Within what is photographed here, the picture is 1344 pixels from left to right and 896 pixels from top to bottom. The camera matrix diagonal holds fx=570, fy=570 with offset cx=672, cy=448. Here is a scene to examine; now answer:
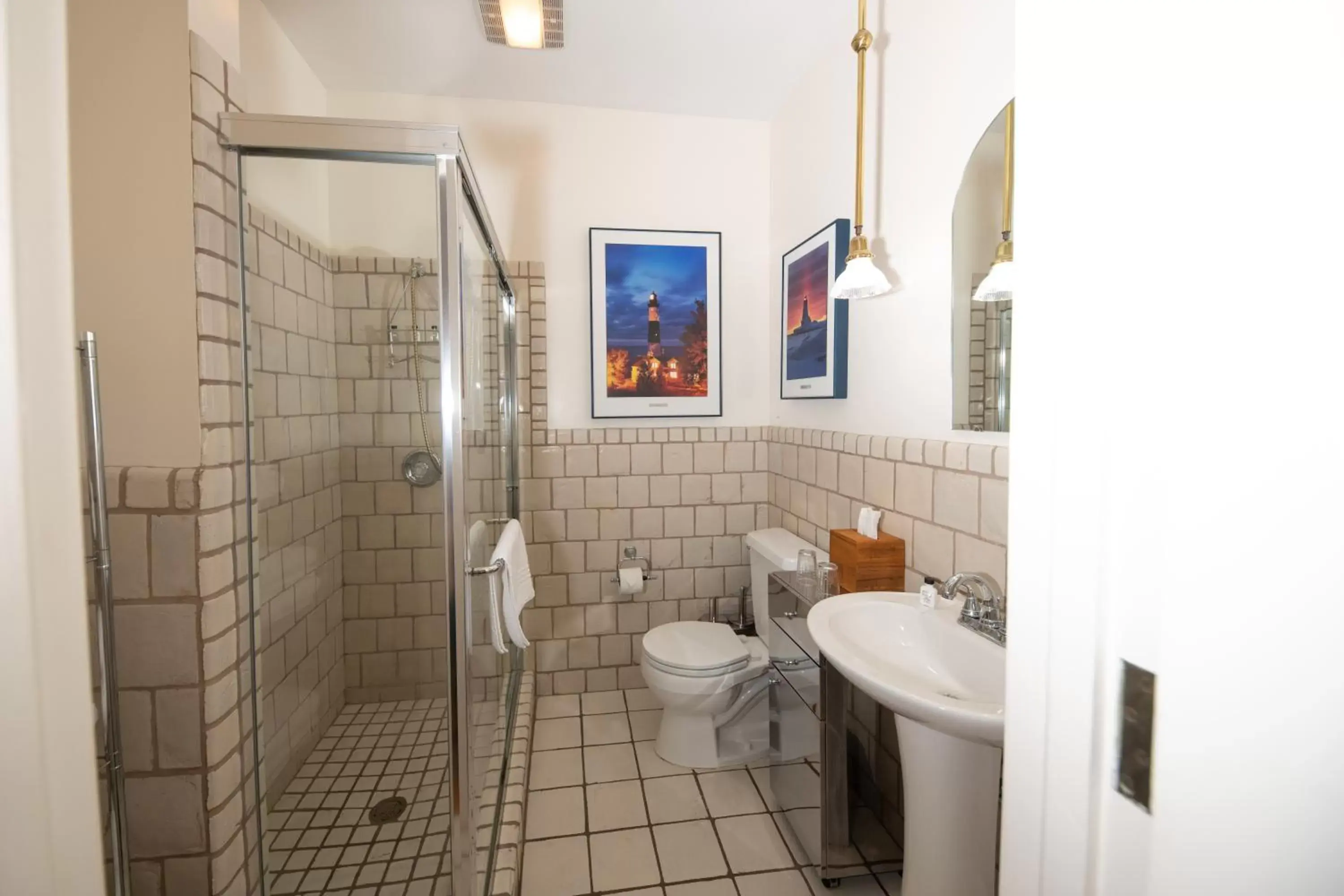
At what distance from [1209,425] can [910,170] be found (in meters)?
1.61

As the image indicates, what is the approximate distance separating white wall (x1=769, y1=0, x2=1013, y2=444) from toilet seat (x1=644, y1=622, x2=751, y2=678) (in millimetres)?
950

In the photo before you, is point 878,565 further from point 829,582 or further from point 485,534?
point 485,534

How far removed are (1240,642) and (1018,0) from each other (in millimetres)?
491

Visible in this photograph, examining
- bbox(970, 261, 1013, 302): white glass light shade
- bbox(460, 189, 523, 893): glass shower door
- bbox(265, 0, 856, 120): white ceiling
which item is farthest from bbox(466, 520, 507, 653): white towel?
bbox(265, 0, 856, 120): white ceiling

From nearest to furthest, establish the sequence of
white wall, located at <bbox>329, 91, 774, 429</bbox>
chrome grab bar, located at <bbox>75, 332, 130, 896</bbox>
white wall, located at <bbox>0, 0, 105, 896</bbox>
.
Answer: white wall, located at <bbox>0, 0, 105, 896</bbox> < chrome grab bar, located at <bbox>75, 332, 130, 896</bbox> < white wall, located at <bbox>329, 91, 774, 429</bbox>

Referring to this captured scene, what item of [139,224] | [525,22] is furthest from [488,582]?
[525,22]

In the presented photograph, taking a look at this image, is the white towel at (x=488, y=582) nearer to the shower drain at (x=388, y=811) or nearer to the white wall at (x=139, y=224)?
the shower drain at (x=388, y=811)

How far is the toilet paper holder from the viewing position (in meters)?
2.71

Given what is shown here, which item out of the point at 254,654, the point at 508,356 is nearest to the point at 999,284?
the point at 508,356

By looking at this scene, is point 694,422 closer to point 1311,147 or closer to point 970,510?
point 970,510

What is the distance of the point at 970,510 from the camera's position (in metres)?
1.45

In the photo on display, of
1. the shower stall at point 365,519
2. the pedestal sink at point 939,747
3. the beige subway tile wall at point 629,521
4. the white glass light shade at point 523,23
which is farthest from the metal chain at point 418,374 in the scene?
the beige subway tile wall at point 629,521

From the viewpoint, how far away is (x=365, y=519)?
149cm

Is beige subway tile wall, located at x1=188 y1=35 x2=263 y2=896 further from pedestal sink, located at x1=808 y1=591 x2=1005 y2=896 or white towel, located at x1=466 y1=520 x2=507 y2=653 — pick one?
pedestal sink, located at x1=808 y1=591 x2=1005 y2=896
